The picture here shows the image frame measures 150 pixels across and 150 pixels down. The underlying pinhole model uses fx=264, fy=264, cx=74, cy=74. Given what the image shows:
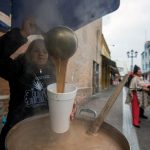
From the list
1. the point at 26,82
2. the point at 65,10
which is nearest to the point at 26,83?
the point at 26,82

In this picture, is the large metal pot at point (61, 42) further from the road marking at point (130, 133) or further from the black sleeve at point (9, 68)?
the road marking at point (130, 133)

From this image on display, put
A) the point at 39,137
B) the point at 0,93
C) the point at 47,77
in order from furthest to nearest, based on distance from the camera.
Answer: the point at 0,93, the point at 47,77, the point at 39,137

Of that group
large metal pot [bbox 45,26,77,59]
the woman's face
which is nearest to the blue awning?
the woman's face


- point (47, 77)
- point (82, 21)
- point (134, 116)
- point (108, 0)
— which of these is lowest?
point (134, 116)

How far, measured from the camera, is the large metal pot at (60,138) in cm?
127

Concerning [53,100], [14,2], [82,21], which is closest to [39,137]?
[53,100]

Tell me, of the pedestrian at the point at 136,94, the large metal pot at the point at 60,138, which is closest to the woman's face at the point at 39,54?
the large metal pot at the point at 60,138

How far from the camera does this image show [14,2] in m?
2.30

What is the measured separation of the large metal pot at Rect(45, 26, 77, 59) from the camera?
3.93 ft

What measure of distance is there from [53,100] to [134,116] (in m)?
5.07

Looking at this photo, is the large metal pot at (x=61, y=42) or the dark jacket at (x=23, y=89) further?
the dark jacket at (x=23, y=89)

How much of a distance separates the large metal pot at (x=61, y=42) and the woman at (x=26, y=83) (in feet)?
1.73

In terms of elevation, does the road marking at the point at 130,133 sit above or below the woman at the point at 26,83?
below

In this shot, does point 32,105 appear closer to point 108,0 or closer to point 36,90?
point 36,90
